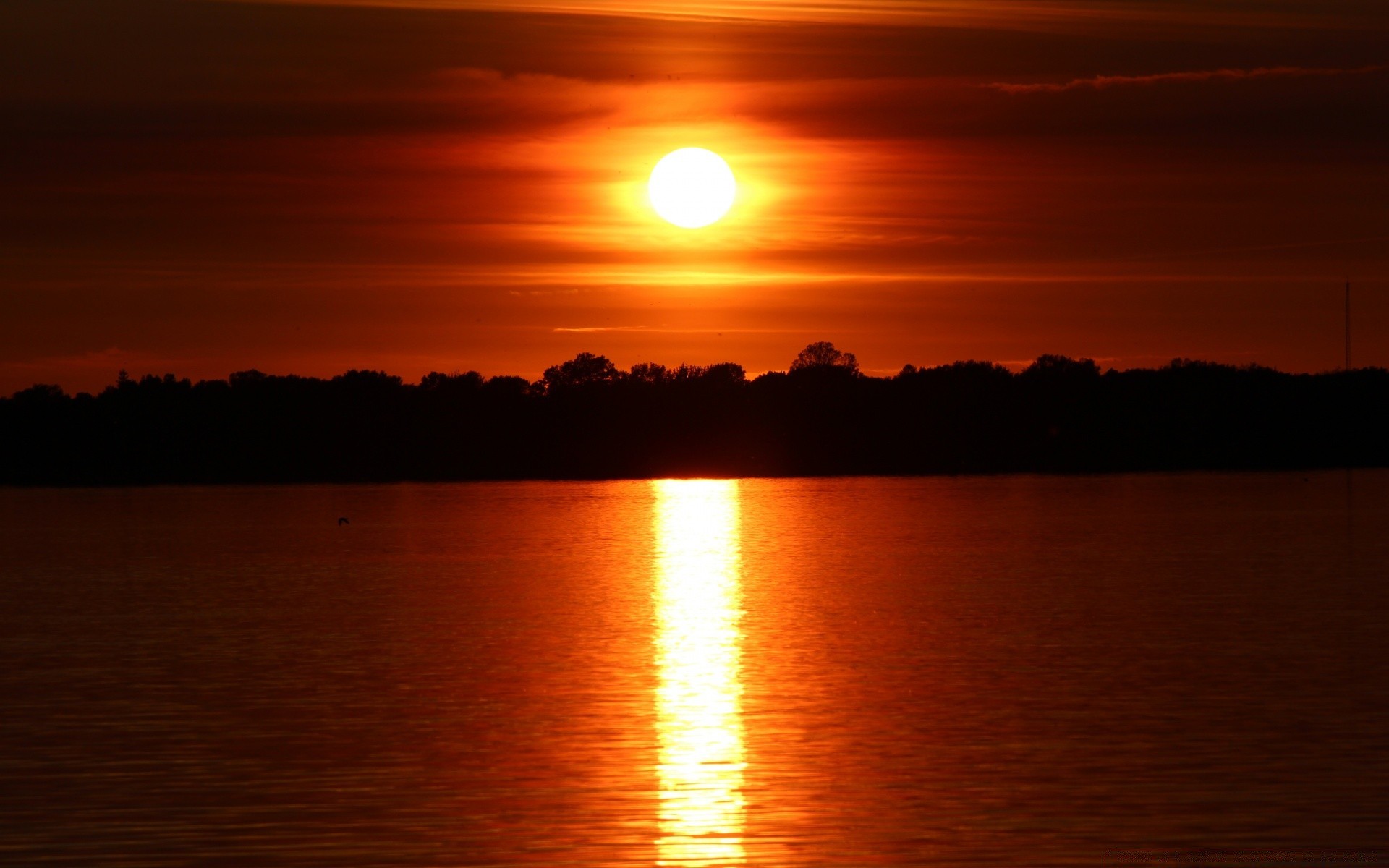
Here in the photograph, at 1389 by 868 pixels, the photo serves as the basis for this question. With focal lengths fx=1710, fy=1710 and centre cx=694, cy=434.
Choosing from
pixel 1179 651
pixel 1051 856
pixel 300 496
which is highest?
pixel 300 496

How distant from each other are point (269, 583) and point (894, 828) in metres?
40.8

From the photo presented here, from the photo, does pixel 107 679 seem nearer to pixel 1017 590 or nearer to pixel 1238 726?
pixel 1238 726

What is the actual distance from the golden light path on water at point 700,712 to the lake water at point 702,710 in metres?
0.10

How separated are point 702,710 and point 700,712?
0.25 meters

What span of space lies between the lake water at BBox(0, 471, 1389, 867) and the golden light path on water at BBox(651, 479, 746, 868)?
0.10m

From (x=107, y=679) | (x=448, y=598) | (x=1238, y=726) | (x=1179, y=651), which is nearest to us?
(x=1238, y=726)

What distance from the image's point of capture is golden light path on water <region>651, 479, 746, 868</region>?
19750mm

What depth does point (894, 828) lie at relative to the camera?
797 inches

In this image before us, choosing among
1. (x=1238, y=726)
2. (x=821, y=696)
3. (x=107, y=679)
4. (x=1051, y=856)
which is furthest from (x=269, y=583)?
(x=1051, y=856)

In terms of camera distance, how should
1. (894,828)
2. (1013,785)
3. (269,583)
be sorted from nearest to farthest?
(894,828) < (1013,785) < (269,583)

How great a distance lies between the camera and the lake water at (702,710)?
786 inches

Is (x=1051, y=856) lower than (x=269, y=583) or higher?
lower

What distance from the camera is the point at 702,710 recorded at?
28938 mm

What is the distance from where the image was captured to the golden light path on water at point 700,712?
1975 cm
